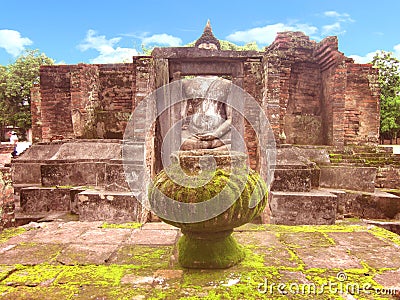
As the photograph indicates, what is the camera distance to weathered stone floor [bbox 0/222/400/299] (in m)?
2.40

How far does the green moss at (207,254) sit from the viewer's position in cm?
276

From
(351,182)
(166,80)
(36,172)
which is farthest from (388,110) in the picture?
(36,172)

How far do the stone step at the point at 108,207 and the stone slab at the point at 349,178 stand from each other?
4111 millimetres

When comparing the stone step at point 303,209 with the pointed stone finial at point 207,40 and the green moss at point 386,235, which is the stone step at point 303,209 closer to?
the green moss at point 386,235

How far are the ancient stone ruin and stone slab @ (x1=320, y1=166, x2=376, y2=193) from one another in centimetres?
2

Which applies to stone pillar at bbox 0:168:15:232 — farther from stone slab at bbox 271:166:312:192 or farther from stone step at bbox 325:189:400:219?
stone step at bbox 325:189:400:219

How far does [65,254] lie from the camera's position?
3.16 meters

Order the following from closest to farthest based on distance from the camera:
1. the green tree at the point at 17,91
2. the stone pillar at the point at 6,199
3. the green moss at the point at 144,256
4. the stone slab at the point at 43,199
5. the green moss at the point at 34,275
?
the green moss at the point at 34,275, the green moss at the point at 144,256, the stone pillar at the point at 6,199, the stone slab at the point at 43,199, the green tree at the point at 17,91

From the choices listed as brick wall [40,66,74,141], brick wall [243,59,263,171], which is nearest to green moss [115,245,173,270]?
brick wall [243,59,263,171]

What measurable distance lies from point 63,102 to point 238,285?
26.4 ft

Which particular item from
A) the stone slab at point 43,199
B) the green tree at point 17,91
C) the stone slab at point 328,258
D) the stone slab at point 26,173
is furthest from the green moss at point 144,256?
the green tree at point 17,91

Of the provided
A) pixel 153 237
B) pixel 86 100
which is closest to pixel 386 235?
pixel 153 237

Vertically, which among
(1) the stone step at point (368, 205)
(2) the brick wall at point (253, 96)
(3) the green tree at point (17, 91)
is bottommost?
(1) the stone step at point (368, 205)

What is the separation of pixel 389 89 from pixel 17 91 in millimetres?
24877
